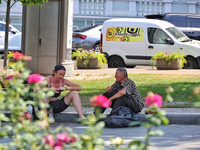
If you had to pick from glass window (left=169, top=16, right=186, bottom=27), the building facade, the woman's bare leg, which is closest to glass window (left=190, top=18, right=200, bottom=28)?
glass window (left=169, top=16, right=186, bottom=27)

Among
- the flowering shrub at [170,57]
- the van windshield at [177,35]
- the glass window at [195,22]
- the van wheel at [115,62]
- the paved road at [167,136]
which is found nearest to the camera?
the paved road at [167,136]

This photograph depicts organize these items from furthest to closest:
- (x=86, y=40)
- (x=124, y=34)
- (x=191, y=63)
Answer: (x=86, y=40) → (x=124, y=34) → (x=191, y=63)

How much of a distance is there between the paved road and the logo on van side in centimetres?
819

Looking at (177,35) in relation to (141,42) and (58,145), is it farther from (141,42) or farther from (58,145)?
(58,145)

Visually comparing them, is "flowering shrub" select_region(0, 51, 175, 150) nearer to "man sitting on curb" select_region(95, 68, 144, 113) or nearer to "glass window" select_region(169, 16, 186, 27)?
"man sitting on curb" select_region(95, 68, 144, 113)

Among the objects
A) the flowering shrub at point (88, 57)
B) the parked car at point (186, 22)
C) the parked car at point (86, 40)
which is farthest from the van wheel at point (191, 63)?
the parked car at point (86, 40)

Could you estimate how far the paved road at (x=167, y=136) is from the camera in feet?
17.6

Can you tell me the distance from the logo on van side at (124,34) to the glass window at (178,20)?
359cm

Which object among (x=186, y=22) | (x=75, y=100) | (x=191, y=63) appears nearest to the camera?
(x=75, y=100)

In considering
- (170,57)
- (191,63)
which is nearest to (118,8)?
(191,63)

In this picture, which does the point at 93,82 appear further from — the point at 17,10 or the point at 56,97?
the point at 17,10

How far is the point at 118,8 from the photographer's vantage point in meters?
27.6

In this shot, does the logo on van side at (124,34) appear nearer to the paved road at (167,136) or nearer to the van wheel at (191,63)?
the van wheel at (191,63)

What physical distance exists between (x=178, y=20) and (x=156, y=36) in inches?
145
